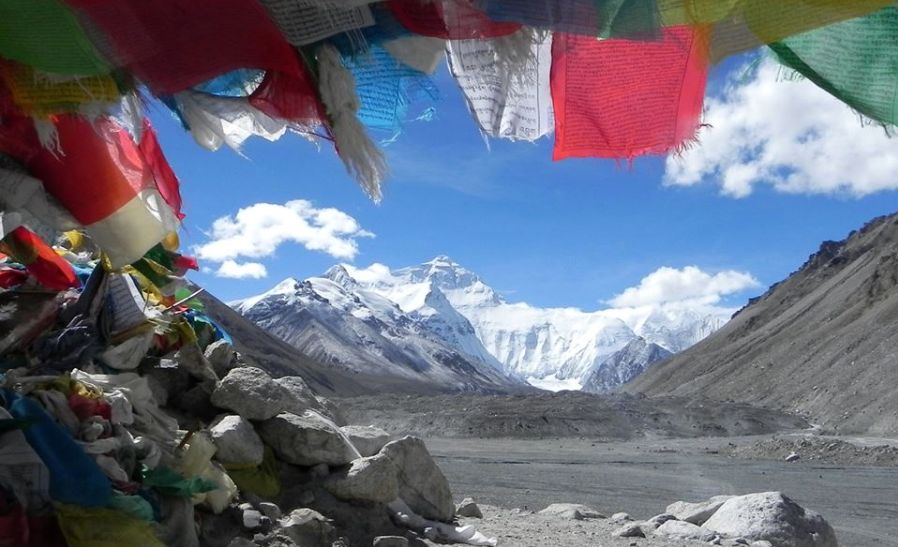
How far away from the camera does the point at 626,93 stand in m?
3.11

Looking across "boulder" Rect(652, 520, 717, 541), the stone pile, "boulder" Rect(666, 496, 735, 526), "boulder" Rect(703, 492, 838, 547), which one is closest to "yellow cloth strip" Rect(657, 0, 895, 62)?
the stone pile

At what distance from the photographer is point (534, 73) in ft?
10.3

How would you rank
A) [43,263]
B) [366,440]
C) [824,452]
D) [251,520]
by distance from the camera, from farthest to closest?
[824,452]
[366,440]
[43,263]
[251,520]

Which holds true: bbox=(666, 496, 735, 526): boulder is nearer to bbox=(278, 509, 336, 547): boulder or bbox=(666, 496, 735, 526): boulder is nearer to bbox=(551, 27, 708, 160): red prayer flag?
bbox=(278, 509, 336, 547): boulder

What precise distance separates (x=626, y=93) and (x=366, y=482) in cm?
384

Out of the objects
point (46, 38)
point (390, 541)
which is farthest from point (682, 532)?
point (46, 38)

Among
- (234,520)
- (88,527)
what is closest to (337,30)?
(88,527)

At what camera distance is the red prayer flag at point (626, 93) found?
2.98 metres

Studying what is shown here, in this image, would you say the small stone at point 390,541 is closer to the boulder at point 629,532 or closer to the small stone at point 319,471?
the small stone at point 319,471

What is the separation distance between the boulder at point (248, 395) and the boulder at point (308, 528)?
0.75 m

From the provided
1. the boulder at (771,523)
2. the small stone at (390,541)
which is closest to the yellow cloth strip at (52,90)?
the small stone at (390,541)

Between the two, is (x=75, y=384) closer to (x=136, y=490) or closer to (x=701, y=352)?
(x=136, y=490)

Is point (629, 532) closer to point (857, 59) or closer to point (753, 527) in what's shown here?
point (753, 527)

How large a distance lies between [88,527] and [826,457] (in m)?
27.1
